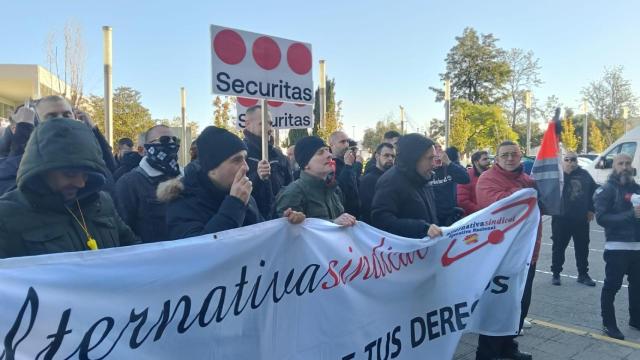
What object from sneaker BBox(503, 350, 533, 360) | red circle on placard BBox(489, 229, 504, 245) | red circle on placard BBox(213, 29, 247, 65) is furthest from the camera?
sneaker BBox(503, 350, 533, 360)

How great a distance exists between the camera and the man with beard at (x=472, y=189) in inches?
240

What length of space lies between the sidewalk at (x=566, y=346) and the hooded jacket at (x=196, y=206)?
9.51ft

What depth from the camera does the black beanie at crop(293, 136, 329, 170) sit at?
3791 mm

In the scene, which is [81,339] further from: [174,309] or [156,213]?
[156,213]

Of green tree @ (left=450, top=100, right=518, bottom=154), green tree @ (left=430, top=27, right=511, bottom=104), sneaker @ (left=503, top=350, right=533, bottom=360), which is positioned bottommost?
sneaker @ (left=503, top=350, right=533, bottom=360)

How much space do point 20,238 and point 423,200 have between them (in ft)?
9.54

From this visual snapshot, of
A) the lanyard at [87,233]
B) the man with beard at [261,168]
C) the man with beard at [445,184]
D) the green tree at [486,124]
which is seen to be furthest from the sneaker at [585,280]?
the green tree at [486,124]

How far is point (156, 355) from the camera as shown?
6.91ft

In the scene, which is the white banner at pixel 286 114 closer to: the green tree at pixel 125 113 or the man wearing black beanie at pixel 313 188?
the man wearing black beanie at pixel 313 188

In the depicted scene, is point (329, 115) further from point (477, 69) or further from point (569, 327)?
point (477, 69)

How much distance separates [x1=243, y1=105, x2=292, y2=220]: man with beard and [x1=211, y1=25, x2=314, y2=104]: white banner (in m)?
0.39

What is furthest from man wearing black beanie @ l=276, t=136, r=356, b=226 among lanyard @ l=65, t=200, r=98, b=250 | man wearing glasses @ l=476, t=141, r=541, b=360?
man wearing glasses @ l=476, t=141, r=541, b=360

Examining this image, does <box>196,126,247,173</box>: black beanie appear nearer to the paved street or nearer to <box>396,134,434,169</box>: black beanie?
<box>396,134,434,169</box>: black beanie

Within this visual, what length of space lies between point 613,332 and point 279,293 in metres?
3.94
